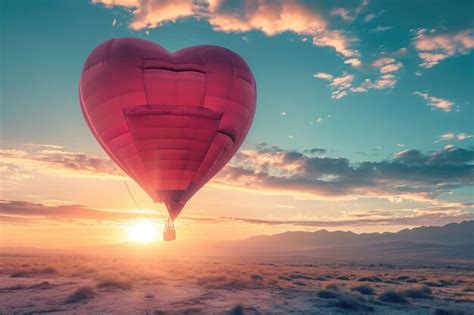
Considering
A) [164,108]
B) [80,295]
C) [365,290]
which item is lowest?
[365,290]

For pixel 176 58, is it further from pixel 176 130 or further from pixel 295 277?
pixel 295 277

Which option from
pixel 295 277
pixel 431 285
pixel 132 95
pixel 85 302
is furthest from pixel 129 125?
pixel 431 285

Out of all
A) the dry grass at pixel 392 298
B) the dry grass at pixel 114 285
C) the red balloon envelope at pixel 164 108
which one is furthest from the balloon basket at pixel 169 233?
the dry grass at pixel 392 298

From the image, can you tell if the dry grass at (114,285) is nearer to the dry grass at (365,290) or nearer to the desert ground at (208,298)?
the desert ground at (208,298)

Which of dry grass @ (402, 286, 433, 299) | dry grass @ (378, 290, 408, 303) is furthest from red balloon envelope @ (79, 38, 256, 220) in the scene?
dry grass @ (402, 286, 433, 299)

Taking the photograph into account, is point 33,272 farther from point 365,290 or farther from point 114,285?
point 365,290

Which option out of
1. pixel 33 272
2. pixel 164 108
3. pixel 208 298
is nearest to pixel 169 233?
pixel 208 298

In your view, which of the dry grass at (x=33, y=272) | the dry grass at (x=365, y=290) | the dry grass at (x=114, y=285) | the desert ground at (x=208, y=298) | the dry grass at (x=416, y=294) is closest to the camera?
the desert ground at (x=208, y=298)

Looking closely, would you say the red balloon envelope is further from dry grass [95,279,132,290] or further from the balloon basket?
dry grass [95,279,132,290]
